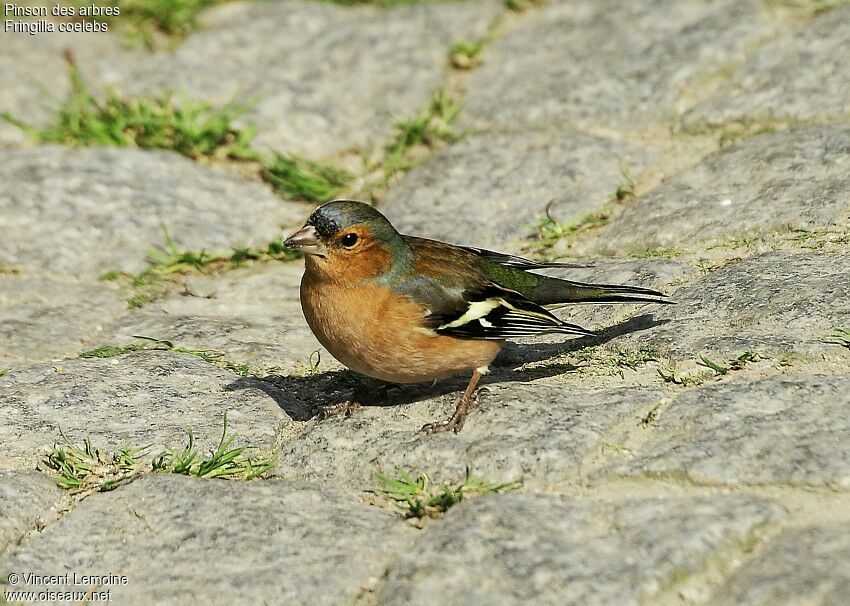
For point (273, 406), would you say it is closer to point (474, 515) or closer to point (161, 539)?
point (161, 539)

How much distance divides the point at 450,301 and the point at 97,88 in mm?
4037

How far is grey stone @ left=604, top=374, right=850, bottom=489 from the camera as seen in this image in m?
3.58

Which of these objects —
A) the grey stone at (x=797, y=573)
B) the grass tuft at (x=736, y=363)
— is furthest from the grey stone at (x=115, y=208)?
the grey stone at (x=797, y=573)

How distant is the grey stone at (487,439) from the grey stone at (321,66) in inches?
121

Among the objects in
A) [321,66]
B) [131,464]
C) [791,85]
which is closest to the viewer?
[131,464]

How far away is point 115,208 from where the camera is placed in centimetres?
644

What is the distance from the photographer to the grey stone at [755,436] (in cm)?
358

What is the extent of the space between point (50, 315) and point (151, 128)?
1.99 metres

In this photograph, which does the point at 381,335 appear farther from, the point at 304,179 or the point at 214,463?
the point at 304,179

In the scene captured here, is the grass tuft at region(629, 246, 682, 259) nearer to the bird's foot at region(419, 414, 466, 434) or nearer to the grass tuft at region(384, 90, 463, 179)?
the bird's foot at region(419, 414, 466, 434)

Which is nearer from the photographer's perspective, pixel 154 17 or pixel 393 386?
pixel 393 386

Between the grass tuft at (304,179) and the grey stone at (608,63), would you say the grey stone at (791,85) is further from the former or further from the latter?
the grass tuft at (304,179)

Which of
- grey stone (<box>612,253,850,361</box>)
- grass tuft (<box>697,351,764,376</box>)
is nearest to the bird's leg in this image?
grey stone (<box>612,253,850,361</box>)

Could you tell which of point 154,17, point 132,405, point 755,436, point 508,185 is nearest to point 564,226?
point 508,185
